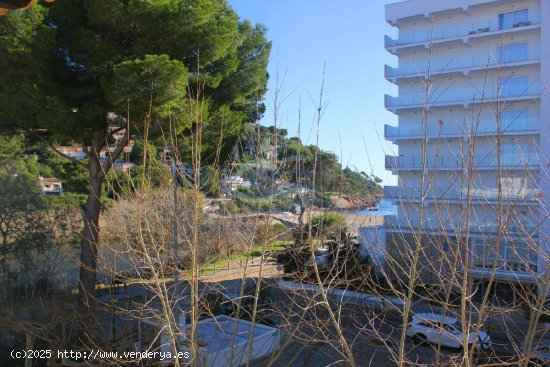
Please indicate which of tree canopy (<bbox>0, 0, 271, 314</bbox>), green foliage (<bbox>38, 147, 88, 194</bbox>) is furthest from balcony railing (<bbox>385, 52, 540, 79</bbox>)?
green foliage (<bbox>38, 147, 88, 194</bbox>)

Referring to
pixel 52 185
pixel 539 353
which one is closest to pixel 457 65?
pixel 539 353

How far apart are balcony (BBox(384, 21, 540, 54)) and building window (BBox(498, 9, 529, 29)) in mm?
84

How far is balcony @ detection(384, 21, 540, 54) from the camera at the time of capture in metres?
21.1

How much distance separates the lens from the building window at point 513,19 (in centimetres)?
2139

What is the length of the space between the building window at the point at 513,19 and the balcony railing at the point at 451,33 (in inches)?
4.2

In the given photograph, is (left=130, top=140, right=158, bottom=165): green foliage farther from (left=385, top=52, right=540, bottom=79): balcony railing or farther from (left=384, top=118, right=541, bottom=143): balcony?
(left=385, top=52, right=540, bottom=79): balcony railing

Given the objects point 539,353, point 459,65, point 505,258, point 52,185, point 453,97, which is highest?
point 459,65

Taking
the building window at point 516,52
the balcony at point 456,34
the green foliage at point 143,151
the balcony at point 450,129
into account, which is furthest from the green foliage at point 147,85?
the building window at point 516,52

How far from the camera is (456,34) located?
22.9 meters

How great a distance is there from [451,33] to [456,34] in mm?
286

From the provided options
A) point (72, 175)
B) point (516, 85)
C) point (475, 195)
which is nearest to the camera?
point (475, 195)

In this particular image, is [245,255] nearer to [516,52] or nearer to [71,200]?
[71,200]

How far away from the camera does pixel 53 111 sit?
9.35 metres

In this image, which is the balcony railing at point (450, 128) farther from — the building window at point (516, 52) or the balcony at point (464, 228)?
the balcony at point (464, 228)
